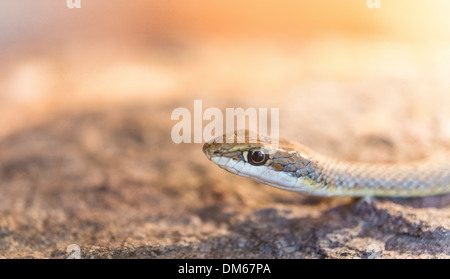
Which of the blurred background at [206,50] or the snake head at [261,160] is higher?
the blurred background at [206,50]

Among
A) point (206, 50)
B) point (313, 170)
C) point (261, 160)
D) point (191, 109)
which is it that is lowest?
point (313, 170)

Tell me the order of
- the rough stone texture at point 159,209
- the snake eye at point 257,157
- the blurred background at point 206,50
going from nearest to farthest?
the rough stone texture at point 159,209 → the snake eye at point 257,157 → the blurred background at point 206,50

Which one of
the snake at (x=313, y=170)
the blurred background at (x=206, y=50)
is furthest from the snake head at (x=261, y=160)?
the blurred background at (x=206, y=50)

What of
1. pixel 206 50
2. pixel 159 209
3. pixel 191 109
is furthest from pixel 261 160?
pixel 206 50

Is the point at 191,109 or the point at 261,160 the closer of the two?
the point at 261,160

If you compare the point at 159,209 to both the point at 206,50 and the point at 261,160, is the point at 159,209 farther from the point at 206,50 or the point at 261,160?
the point at 206,50

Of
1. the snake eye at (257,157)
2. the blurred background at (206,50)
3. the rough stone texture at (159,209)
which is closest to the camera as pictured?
the rough stone texture at (159,209)

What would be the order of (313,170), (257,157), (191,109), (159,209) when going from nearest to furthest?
(257,157)
(313,170)
(159,209)
(191,109)

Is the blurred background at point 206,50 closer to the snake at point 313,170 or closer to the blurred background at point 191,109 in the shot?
A: the blurred background at point 191,109
